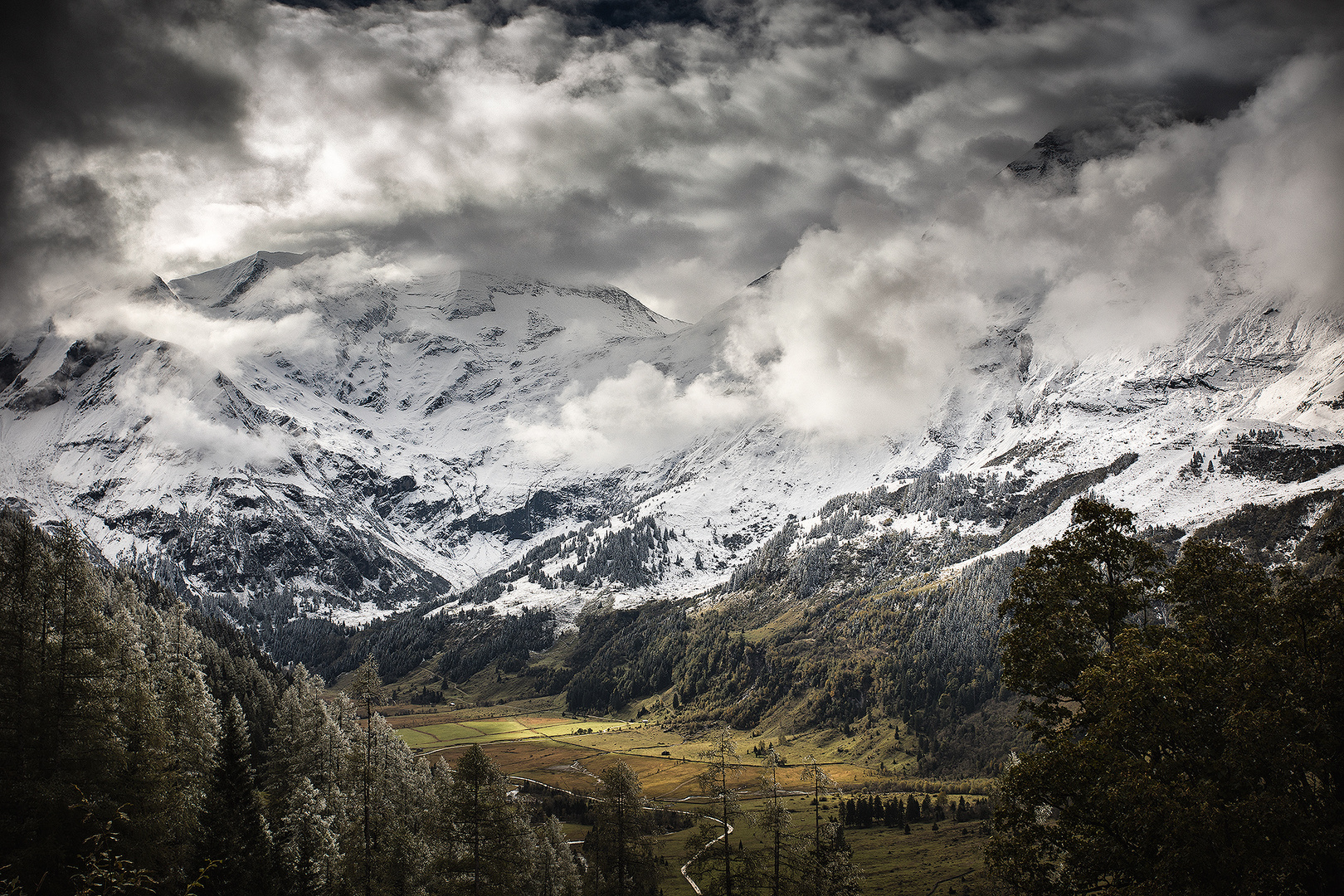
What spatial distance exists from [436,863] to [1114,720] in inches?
1621

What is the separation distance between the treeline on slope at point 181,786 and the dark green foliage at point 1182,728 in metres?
31.3

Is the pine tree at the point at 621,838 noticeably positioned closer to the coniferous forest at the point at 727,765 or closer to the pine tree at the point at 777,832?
the coniferous forest at the point at 727,765

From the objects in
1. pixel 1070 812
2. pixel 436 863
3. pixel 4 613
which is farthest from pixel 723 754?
pixel 4 613

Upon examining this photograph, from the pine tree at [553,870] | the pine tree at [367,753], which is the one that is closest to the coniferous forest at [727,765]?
the pine tree at [367,753]

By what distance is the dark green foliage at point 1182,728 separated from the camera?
779 inches

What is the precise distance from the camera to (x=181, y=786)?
43031 mm

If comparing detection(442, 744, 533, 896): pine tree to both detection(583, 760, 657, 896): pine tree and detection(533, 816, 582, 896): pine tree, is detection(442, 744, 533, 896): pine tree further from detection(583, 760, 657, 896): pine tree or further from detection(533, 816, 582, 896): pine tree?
detection(583, 760, 657, 896): pine tree

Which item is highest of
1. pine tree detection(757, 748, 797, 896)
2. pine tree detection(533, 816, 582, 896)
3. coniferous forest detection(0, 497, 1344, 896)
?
coniferous forest detection(0, 497, 1344, 896)

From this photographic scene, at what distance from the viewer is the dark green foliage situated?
19781 millimetres

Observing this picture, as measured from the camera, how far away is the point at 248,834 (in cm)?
4700

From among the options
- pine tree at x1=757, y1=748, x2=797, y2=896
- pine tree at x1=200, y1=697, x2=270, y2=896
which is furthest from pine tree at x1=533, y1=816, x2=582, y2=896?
pine tree at x1=200, y1=697, x2=270, y2=896

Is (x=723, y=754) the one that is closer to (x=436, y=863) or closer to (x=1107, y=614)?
(x=436, y=863)

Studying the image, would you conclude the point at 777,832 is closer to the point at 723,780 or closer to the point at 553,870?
the point at 723,780

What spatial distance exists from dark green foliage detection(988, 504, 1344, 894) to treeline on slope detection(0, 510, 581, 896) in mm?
31333
